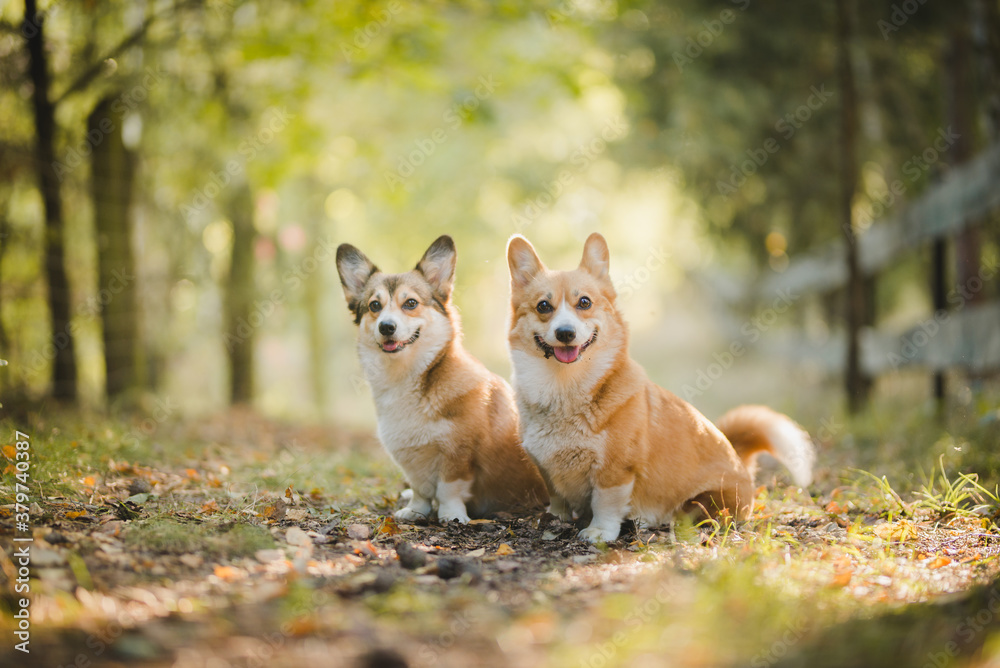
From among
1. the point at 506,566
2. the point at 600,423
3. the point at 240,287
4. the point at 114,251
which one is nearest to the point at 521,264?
the point at 600,423

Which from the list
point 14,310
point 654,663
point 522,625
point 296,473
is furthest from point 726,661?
point 14,310

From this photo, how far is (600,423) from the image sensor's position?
347cm

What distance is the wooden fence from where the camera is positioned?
5.32 meters

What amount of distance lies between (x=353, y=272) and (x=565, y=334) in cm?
161

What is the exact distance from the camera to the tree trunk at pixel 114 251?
716 centimetres

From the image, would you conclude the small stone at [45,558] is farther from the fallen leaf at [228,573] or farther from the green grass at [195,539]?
the fallen leaf at [228,573]

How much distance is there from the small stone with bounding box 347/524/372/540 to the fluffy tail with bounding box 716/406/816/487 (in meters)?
2.25

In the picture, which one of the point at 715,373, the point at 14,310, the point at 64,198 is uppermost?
the point at 64,198

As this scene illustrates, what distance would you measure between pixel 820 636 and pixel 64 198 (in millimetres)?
7663

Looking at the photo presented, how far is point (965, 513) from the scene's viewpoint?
139 inches

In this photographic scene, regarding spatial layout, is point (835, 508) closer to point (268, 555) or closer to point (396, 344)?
Answer: point (396, 344)

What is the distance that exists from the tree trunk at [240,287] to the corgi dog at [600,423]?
7546 mm

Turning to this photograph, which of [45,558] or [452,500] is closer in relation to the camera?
[45,558]

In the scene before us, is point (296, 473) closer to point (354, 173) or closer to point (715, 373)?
point (354, 173)
